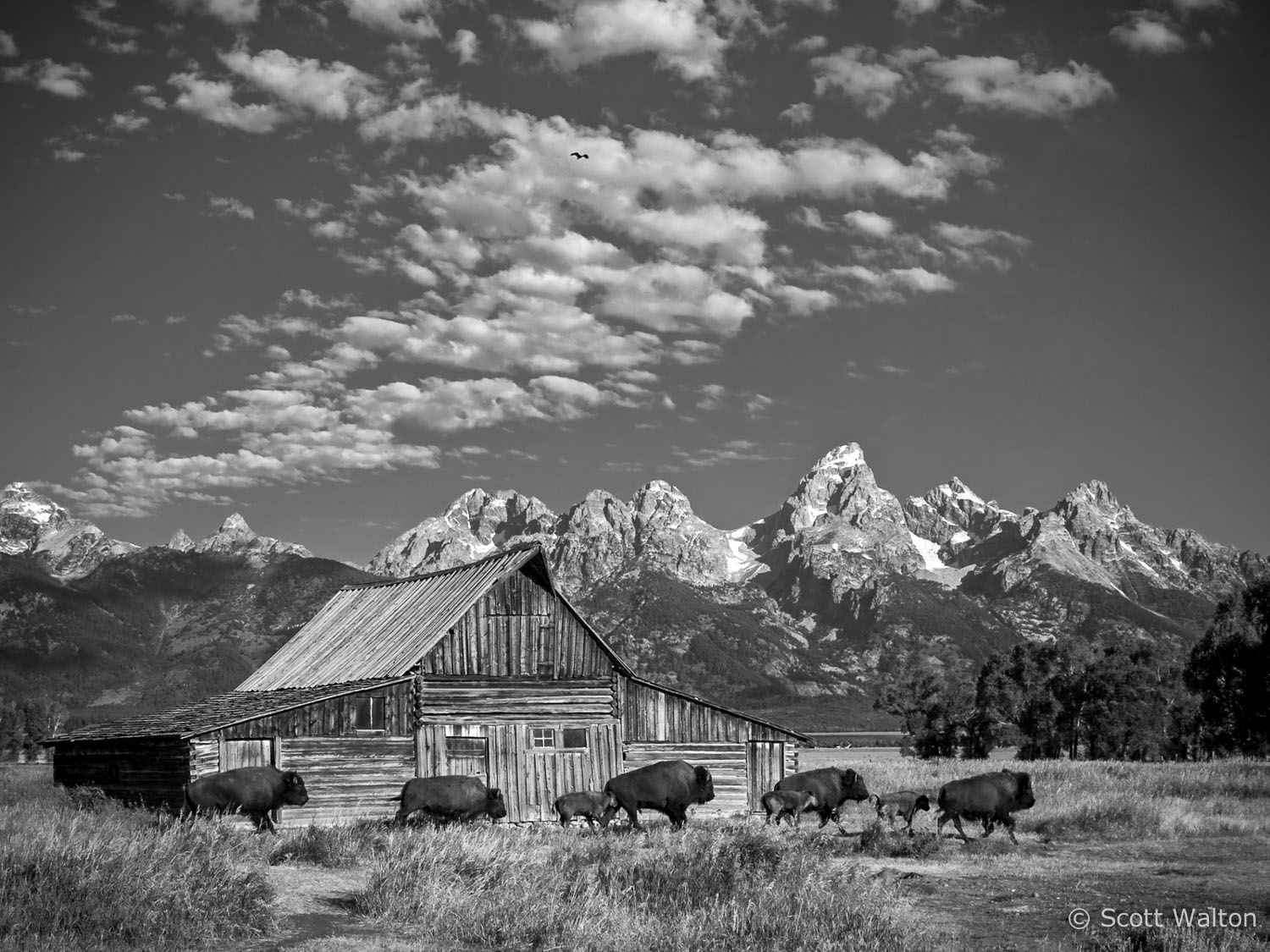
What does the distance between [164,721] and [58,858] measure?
21032 millimetres

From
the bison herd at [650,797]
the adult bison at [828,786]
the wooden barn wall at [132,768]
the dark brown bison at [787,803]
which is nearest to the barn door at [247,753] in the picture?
the wooden barn wall at [132,768]

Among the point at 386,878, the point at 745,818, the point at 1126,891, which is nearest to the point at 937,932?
the point at 1126,891

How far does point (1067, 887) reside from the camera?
19.3 m

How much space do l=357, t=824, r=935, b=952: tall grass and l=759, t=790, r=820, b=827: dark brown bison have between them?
8820mm

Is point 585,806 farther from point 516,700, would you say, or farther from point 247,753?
point 247,753

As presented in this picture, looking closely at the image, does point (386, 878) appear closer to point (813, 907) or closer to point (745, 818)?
point (813, 907)

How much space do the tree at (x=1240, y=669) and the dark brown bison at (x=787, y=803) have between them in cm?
3234

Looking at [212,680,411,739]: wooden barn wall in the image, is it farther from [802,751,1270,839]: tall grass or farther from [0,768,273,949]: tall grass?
[0,768,273,949]: tall grass

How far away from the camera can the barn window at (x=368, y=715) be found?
31.9m

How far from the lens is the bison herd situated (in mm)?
26078

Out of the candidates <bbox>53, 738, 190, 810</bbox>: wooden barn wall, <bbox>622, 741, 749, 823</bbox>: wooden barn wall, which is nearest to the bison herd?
<bbox>53, 738, 190, 810</bbox>: wooden barn wall

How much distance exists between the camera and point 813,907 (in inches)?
571

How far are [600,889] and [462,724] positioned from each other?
1727cm

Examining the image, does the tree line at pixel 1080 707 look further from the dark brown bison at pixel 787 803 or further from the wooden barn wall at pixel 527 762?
the wooden barn wall at pixel 527 762
